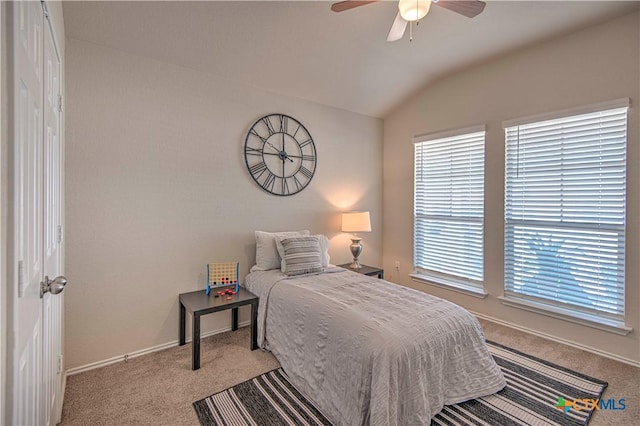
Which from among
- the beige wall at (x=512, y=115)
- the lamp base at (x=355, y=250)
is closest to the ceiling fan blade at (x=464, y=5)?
the beige wall at (x=512, y=115)

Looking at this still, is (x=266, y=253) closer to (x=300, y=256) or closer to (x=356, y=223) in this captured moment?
(x=300, y=256)

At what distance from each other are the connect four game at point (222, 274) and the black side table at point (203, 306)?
9 cm

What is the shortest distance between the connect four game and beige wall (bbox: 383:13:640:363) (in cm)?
239

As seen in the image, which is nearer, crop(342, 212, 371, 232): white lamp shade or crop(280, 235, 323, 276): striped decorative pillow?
crop(280, 235, 323, 276): striped decorative pillow

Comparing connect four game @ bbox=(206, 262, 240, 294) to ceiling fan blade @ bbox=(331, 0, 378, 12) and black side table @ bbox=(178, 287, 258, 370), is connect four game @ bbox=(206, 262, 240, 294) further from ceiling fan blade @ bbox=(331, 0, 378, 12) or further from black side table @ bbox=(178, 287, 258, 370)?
ceiling fan blade @ bbox=(331, 0, 378, 12)

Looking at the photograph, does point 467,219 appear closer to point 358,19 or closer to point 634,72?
point 634,72

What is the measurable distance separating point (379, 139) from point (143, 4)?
10.5 ft

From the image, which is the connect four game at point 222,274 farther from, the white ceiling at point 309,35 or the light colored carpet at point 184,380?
the white ceiling at point 309,35

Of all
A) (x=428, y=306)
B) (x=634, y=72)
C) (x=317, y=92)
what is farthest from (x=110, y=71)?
(x=634, y=72)

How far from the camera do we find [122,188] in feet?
8.34

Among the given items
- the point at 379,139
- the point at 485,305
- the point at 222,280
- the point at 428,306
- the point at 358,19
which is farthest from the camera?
the point at 379,139

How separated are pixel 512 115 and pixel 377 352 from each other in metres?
2.89

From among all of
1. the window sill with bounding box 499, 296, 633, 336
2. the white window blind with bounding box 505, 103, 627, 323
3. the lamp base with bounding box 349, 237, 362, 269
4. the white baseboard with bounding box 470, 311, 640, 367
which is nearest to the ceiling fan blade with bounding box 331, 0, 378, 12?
the white window blind with bounding box 505, 103, 627, 323

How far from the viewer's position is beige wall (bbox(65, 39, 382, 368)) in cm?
238
